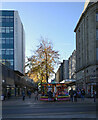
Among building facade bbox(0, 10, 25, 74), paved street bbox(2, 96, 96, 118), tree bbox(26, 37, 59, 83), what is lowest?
paved street bbox(2, 96, 96, 118)

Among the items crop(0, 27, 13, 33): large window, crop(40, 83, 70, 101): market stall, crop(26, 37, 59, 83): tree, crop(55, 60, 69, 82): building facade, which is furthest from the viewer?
crop(55, 60, 69, 82): building facade

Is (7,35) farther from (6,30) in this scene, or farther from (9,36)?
(6,30)

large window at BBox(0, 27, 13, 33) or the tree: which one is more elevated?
large window at BBox(0, 27, 13, 33)

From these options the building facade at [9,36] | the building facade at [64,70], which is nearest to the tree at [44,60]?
the building facade at [9,36]

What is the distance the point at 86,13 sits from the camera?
46688mm

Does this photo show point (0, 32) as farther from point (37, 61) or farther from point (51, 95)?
point (51, 95)

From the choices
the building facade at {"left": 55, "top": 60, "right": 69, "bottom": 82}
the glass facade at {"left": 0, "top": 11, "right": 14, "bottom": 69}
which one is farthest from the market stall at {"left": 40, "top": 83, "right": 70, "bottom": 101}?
the building facade at {"left": 55, "top": 60, "right": 69, "bottom": 82}

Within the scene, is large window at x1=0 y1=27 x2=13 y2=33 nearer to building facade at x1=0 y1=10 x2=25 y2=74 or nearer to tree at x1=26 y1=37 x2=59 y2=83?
building facade at x1=0 y1=10 x2=25 y2=74

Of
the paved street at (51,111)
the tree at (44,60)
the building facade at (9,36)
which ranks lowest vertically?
the paved street at (51,111)

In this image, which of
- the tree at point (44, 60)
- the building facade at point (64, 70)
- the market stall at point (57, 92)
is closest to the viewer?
the market stall at point (57, 92)

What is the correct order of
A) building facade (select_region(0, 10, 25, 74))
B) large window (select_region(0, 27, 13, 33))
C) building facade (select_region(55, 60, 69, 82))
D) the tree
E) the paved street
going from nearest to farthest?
1. the paved street
2. the tree
3. building facade (select_region(0, 10, 25, 74))
4. large window (select_region(0, 27, 13, 33))
5. building facade (select_region(55, 60, 69, 82))

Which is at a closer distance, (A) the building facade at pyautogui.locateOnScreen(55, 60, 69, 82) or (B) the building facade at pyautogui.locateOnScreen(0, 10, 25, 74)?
(B) the building facade at pyautogui.locateOnScreen(0, 10, 25, 74)

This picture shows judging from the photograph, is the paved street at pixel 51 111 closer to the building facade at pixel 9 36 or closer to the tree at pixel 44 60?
the tree at pixel 44 60

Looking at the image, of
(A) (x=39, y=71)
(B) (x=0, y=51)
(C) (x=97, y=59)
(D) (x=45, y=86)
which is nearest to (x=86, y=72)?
(C) (x=97, y=59)
